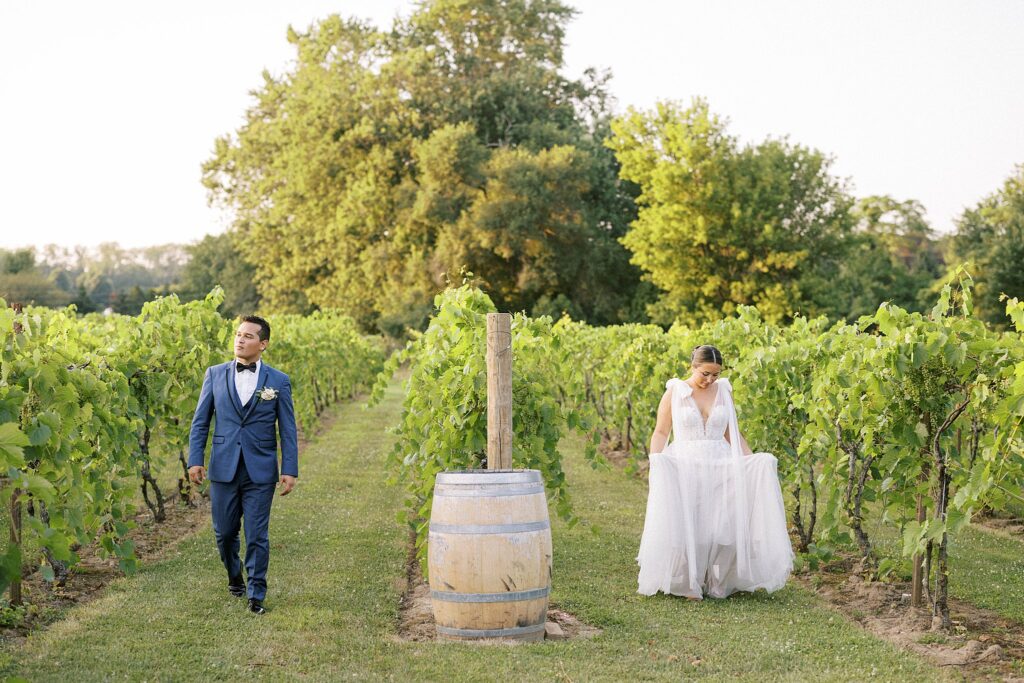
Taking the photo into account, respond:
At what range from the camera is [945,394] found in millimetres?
6043

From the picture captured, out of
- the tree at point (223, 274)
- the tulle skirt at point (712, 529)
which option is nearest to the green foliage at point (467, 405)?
the tulle skirt at point (712, 529)

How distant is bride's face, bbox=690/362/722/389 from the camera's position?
700 centimetres

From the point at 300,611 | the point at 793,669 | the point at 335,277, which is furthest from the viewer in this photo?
the point at 335,277

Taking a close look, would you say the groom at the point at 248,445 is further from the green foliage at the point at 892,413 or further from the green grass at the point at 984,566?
the green grass at the point at 984,566

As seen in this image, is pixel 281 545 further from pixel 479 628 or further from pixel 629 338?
pixel 629 338

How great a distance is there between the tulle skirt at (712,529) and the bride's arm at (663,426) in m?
0.13

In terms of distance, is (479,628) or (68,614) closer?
(479,628)

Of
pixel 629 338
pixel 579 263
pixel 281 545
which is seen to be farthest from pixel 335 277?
pixel 281 545

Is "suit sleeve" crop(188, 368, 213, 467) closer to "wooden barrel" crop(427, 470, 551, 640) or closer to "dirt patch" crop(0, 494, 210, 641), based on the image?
"dirt patch" crop(0, 494, 210, 641)

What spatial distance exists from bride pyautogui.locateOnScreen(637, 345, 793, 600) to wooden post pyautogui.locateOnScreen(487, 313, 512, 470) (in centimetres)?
125

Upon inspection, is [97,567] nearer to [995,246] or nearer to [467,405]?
[467,405]

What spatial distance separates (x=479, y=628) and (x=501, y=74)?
36.0 meters

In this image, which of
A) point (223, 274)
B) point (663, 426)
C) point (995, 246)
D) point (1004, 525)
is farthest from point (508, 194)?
point (663, 426)

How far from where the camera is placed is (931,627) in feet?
19.4
